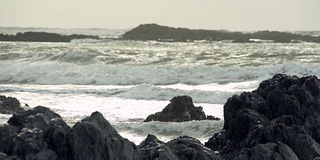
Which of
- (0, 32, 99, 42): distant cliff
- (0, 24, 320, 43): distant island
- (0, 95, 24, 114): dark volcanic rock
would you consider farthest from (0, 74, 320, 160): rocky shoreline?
(0, 32, 99, 42): distant cliff

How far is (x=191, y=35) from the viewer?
10256 cm

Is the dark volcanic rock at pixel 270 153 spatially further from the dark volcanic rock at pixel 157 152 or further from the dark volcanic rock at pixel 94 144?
the dark volcanic rock at pixel 94 144

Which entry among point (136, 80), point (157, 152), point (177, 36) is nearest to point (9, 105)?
point (157, 152)

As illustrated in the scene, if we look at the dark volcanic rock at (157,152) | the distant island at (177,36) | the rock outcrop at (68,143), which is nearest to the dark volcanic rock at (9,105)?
the dark volcanic rock at (157,152)

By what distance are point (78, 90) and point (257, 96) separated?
A: 870 inches

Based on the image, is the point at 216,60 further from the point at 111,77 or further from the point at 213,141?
the point at 213,141

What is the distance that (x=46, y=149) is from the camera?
282 inches

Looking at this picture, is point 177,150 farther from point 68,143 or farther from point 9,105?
point 9,105

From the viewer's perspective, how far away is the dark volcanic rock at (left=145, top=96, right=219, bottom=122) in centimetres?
1881

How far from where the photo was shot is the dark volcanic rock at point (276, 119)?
9422 millimetres

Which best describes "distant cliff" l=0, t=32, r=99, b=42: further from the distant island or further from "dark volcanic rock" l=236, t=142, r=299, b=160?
"dark volcanic rock" l=236, t=142, r=299, b=160

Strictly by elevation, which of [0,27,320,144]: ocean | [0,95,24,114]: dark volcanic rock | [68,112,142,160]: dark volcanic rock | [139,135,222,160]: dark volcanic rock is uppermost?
[68,112,142,160]: dark volcanic rock

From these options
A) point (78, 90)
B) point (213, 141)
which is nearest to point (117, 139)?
point (213, 141)

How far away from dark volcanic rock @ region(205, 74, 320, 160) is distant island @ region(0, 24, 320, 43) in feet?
246
